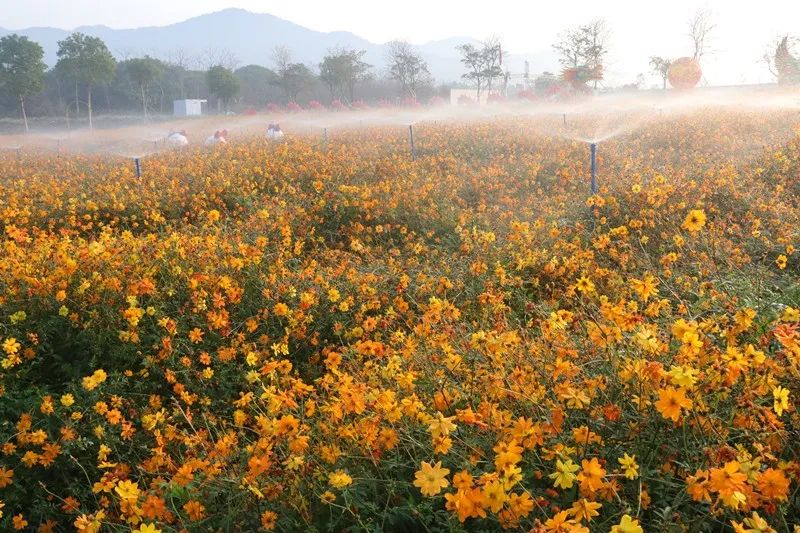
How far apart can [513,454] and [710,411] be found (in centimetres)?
79

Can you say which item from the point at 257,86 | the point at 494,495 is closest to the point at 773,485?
the point at 494,495

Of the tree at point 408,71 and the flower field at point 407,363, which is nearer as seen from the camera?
the flower field at point 407,363

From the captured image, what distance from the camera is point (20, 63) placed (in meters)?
27.1

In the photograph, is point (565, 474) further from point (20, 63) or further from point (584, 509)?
point (20, 63)

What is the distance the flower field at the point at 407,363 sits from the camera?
1.76 meters

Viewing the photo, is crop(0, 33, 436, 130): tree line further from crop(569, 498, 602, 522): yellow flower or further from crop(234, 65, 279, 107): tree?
crop(569, 498, 602, 522): yellow flower

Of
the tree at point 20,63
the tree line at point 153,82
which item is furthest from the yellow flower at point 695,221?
the tree line at point 153,82

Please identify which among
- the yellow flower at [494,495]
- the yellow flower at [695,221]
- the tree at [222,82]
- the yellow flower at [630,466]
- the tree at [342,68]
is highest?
the tree at [342,68]

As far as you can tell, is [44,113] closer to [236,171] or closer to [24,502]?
[236,171]

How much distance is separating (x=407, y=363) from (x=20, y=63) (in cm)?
3107

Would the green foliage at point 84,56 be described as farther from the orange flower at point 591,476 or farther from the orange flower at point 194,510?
the orange flower at point 591,476

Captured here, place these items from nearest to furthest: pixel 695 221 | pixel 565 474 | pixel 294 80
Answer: pixel 565 474 < pixel 695 221 < pixel 294 80

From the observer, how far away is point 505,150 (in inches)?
501

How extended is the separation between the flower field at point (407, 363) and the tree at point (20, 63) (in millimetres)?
23530
